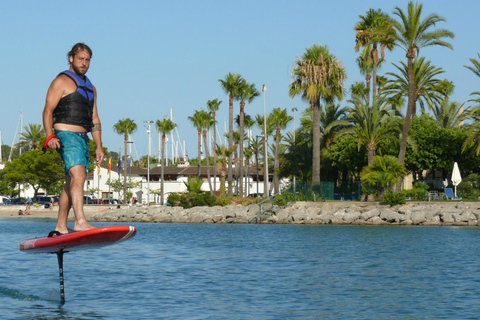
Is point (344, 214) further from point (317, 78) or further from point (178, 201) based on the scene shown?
point (178, 201)

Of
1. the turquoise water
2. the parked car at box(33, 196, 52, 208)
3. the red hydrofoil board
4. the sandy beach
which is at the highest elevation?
the parked car at box(33, 196, 52, 208)

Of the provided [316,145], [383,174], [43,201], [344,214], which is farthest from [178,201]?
[43,201]

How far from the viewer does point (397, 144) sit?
64938 millimetres

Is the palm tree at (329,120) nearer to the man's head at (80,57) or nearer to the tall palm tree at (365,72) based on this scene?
the tall palm tree at (365,72)

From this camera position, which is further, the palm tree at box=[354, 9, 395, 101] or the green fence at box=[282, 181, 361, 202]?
the palm tree at box=[354, 9, 395, 101]

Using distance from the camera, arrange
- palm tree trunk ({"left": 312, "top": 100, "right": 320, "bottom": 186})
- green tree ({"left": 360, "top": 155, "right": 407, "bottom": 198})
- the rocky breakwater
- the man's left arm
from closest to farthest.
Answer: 1. the man's left arm
2. the rocky breakwater
3. green tree ({"left": 360, "top": 155, "right": 407, "bottom": 198})
4. palm tree trunk ({"left": 312, "top": 100, "right": 320, "bottom": 186})

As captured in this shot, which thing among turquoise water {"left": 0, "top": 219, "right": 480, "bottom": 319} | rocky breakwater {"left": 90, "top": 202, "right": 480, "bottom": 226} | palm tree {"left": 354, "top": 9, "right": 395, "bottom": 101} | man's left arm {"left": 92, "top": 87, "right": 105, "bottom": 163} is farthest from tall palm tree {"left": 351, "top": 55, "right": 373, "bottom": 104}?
man's left arm {"left": 92, "top": 87, "right": 105, "bottom": 163}

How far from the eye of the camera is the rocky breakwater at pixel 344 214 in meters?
48.8

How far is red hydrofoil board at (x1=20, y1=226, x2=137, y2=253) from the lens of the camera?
31.8 feet

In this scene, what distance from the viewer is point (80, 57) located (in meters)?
10.0

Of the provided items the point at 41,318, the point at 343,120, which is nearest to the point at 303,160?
the point at 343,120

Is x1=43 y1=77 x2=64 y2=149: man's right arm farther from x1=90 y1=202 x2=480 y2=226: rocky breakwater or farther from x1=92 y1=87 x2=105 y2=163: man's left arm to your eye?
x1=90 y1=202 x2=480 y2=226: rocky breakwater

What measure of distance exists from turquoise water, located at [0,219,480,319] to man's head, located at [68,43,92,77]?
4.50 metres

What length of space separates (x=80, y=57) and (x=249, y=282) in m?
9.88
